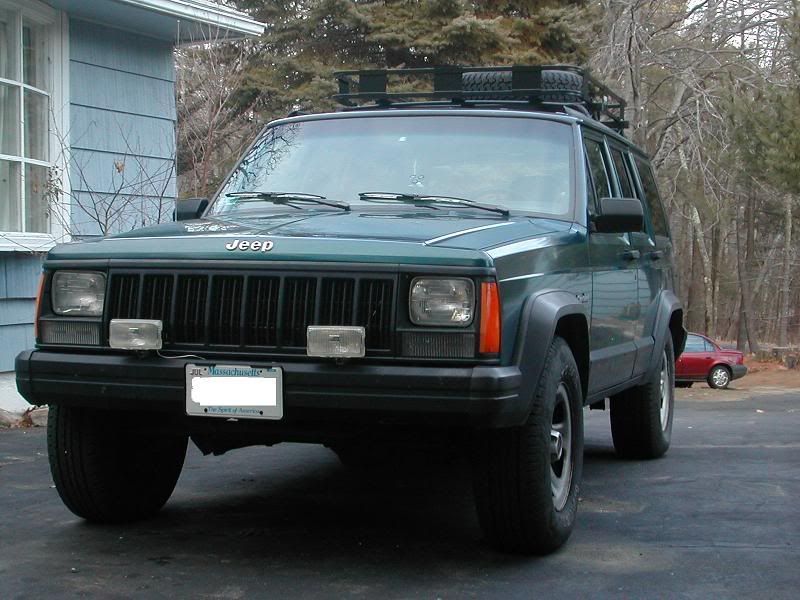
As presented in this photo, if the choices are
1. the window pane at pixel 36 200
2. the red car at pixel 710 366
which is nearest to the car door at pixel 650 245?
the window pane at pixel 36 200

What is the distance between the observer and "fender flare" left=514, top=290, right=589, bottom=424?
163 inches

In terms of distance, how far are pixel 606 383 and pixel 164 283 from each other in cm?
235

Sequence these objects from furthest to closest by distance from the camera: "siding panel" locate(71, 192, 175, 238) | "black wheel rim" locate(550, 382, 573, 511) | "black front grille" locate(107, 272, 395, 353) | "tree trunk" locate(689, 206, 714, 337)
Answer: "tree trunk" locate(689, 206, 714, 337) < "siding panel" locate(71, 192, 175, 238) < "black wheel rim" locate(550, 382, 573, 511) < "black front grille" locate(107, 272, 395, 353)

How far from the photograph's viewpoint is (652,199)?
758cm

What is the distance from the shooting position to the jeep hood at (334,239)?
4121mm

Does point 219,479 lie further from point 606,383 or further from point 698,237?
point 698,237

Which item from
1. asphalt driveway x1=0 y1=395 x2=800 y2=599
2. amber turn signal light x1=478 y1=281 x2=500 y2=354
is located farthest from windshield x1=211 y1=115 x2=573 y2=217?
asphalt driveway x1=0 y1=395 x2=800 y2=599

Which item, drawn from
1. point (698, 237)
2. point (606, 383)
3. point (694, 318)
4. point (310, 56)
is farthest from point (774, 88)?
point (694, 318)

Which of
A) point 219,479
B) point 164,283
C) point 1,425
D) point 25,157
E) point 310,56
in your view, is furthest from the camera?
point 310,56

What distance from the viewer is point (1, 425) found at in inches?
336

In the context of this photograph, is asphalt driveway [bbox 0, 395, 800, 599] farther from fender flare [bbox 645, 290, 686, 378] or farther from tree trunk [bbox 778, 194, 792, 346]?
tree trunk [bbox 778, 194, 792, 346]

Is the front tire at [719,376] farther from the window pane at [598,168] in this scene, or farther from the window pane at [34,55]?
the window pane at [598,168]

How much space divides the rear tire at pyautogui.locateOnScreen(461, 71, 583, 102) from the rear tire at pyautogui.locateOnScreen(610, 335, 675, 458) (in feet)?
5.61

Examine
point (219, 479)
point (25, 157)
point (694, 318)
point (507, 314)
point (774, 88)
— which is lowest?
point (694, 318)
